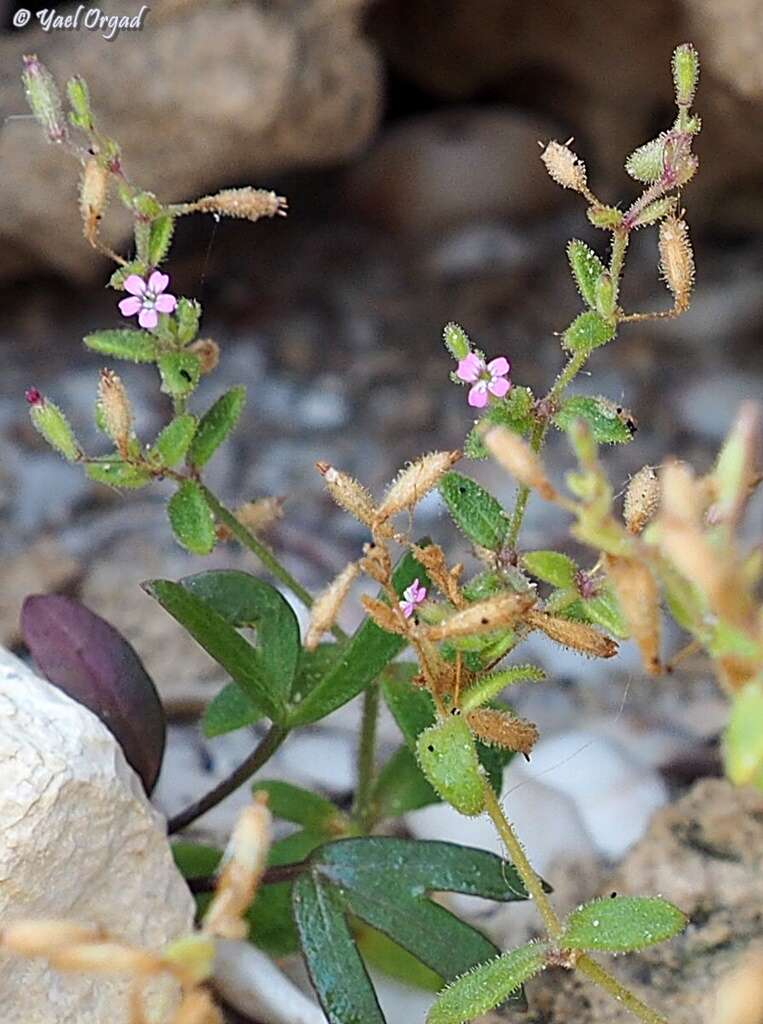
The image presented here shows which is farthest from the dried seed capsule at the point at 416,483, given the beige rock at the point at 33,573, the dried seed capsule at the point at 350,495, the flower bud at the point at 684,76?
the beige rock at the point at 33,573

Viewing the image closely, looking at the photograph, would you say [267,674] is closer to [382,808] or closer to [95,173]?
[382,808]

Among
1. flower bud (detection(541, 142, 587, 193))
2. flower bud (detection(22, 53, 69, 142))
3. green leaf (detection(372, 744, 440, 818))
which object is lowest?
green leaf (detection(372, 744, 440, 818))

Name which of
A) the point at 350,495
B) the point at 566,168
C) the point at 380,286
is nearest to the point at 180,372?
the point at 350,495

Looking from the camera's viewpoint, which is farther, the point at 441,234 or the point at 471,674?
the point at 441,234

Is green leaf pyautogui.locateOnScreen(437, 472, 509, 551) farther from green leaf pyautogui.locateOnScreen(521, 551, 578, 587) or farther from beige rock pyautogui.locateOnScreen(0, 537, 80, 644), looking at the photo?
beige rock pyautogui.locateOnScreen(0, 537, 80, 644)

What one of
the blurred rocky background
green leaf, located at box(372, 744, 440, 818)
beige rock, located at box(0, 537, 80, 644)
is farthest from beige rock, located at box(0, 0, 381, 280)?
green leaf, located at box(372, 744, 440, 818)

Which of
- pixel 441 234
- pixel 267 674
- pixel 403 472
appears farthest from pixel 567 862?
pixel 441 234
